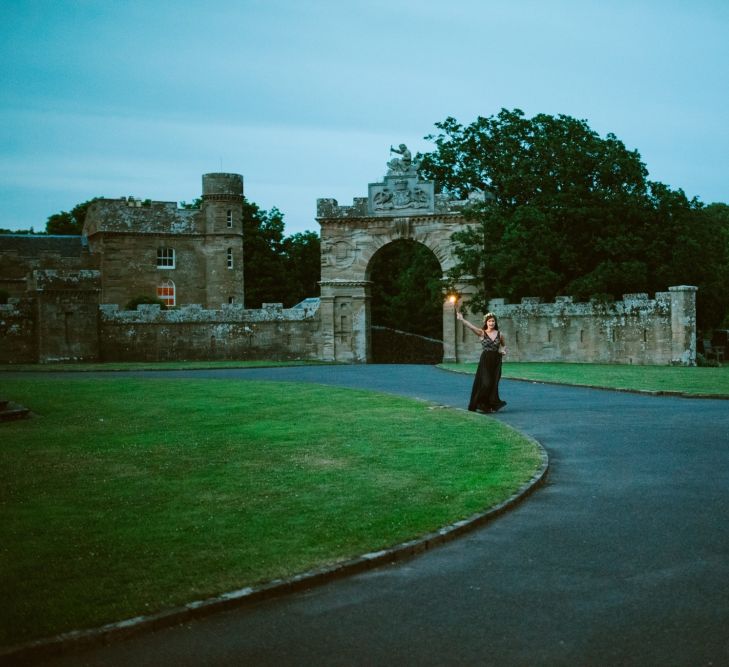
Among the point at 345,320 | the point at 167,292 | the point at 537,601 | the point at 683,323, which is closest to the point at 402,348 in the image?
the point at 345,320

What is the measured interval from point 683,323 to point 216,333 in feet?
65.2

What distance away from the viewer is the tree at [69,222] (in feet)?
282

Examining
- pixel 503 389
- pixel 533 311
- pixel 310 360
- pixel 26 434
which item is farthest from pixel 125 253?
pixel 26 434

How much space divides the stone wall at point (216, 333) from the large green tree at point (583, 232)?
24.8 feet

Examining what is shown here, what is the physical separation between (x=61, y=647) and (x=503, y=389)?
18668 mm

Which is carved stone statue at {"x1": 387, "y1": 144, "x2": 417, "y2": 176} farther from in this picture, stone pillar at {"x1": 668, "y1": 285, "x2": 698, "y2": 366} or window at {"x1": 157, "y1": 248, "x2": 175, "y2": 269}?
window at {"x1": 157, "y1": 248, "x2": 175, "y2": 269}

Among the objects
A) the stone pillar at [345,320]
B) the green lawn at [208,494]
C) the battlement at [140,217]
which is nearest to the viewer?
the green lawn at [208,494]

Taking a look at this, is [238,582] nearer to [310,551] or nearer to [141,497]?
[310,551]

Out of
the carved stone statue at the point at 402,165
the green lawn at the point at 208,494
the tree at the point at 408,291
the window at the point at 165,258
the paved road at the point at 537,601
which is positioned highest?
the carved stone statue at the point at 402,165

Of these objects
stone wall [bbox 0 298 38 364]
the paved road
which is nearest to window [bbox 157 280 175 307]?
stone wall [bbox 0 298 38 364]

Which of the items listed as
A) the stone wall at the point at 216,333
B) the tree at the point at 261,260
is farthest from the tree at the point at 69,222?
the stone wall at the point at 216,333

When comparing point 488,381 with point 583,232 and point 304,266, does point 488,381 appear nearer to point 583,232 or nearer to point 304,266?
point 583,232

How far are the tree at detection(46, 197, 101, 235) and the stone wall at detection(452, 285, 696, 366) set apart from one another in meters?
55.9

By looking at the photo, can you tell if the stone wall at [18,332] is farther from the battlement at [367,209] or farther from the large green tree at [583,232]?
the large green tree at [583,232]
